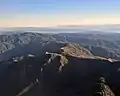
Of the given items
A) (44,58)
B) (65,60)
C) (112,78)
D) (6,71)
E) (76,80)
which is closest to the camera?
(112,78)

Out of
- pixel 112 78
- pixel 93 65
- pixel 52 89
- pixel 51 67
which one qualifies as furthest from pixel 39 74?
pixel 112 78

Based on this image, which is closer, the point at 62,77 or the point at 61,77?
the point at 62,77

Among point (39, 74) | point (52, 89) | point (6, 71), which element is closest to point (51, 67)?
point (39, 74)

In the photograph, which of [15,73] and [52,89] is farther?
[15,73]

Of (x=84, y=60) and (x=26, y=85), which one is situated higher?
(x=84, y=60)

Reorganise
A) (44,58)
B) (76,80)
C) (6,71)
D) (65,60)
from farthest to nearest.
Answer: (6,71) < (44,58) < (65,60) < (76,80)

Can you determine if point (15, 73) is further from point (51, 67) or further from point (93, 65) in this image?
point (93, 65)

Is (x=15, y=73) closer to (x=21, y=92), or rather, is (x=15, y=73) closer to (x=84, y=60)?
(x=21, y=92)
